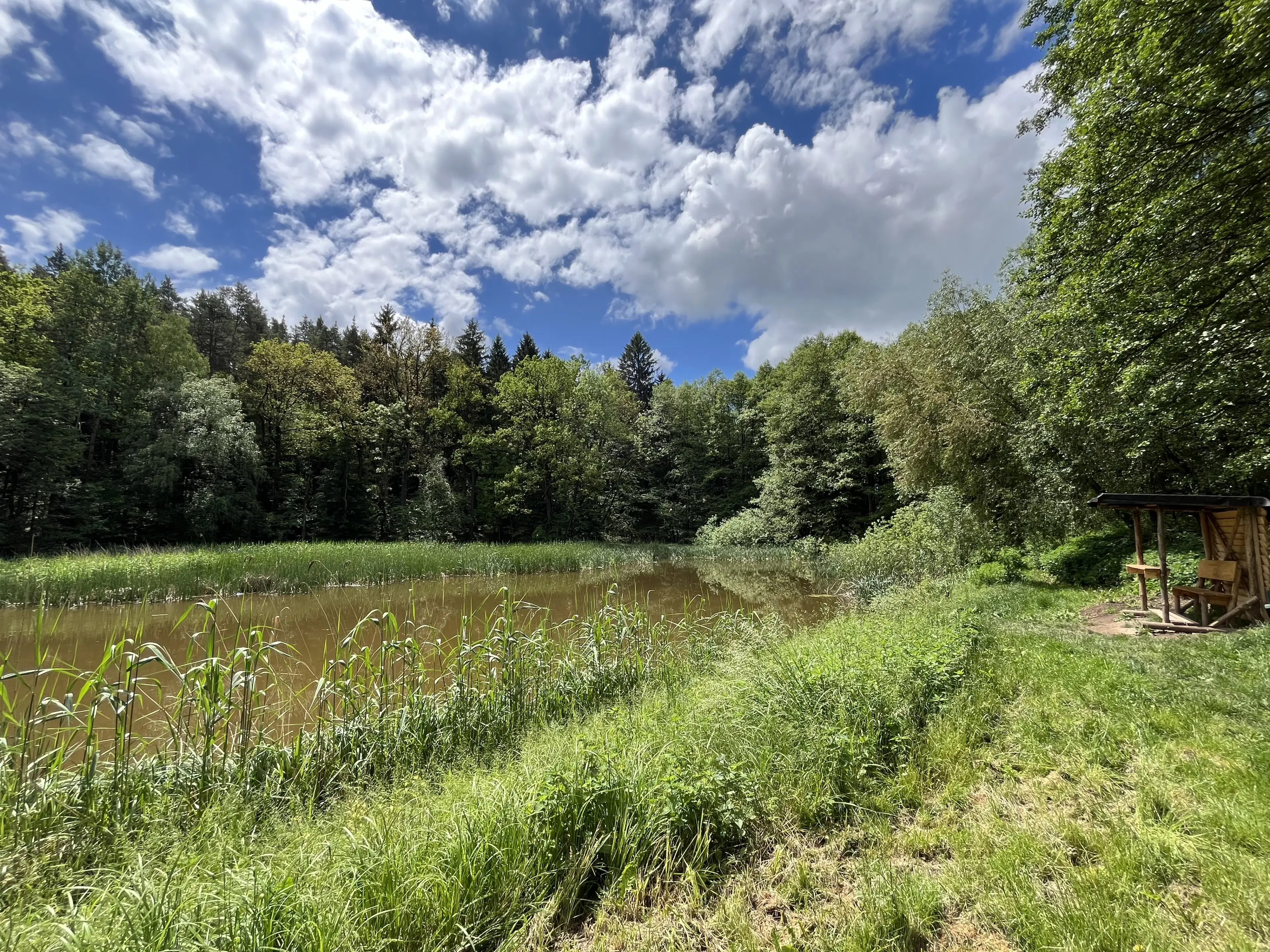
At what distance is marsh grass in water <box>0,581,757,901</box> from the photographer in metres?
2.61

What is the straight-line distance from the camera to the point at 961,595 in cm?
910

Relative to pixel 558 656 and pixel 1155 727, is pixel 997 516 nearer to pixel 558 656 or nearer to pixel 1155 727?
pixel 1155 727

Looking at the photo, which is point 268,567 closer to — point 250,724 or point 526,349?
point 250,724

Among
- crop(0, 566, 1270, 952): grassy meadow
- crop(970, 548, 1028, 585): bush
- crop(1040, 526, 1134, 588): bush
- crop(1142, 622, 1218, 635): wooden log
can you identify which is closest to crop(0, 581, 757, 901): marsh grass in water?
crop(0, 566, 1270, 952): grassy meadow

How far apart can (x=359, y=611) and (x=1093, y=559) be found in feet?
50.8

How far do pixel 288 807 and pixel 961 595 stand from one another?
10.2m

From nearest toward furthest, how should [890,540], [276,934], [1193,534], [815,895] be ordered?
[276,934] → [815,895] → [1193,534] → [890,540]

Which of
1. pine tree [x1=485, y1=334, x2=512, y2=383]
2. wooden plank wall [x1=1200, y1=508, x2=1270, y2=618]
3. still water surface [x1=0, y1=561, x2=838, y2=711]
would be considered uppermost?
pine tree [x1=485, y1=334, x2=512, y2=383]

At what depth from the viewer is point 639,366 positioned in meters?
51.2

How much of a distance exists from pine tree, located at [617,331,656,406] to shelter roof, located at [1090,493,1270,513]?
44934 millimetres

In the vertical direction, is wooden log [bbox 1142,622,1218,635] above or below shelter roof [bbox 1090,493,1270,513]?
below

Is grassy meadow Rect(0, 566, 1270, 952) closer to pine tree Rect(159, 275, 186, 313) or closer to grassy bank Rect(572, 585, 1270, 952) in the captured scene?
grassy bank Rect(572, 585, 1270, 952)

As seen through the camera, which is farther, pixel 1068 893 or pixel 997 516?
pixel 997 516

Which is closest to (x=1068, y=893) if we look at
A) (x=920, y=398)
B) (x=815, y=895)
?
(x=815, y=895)
